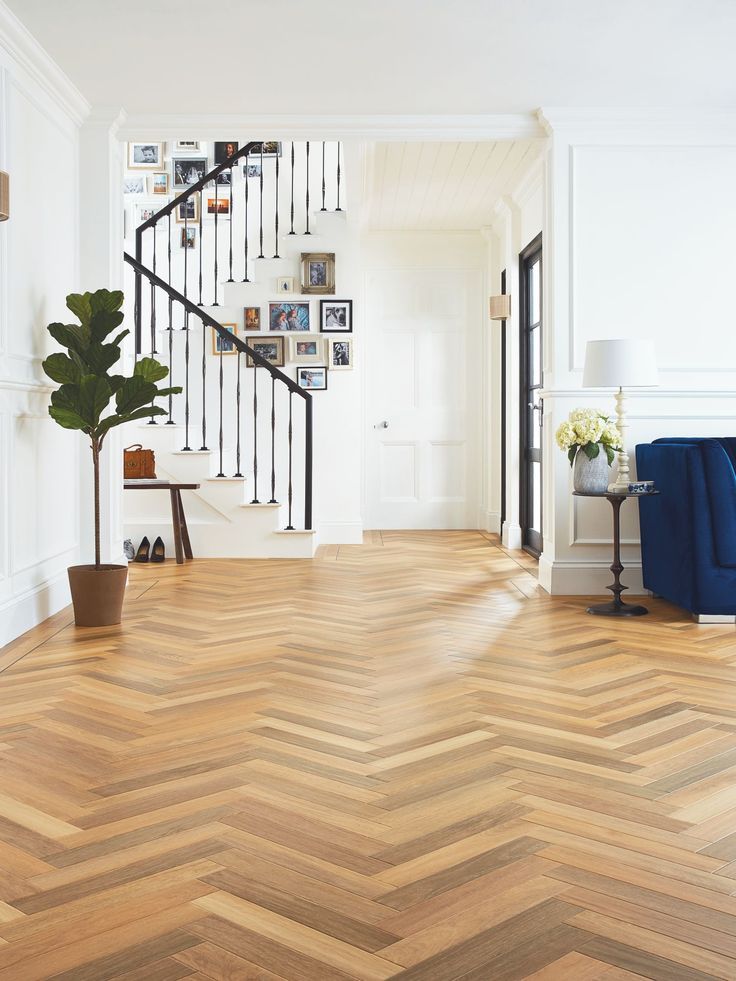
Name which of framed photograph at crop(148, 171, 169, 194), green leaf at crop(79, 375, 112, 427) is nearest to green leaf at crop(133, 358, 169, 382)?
green leaf at crop(79, 375, 112, 427)

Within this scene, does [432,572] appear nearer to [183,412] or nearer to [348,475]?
[348,475]

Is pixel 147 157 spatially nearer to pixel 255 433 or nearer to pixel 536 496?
pixel 255 433

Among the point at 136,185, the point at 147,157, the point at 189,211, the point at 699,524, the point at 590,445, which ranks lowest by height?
the point at 699,524

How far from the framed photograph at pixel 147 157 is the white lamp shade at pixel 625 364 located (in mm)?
5425

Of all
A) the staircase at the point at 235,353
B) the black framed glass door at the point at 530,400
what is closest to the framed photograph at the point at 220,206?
the staircase at the point at 235,353

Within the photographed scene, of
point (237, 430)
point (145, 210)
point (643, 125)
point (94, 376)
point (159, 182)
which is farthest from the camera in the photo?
point (159, 182)

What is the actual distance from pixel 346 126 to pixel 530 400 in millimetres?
2815

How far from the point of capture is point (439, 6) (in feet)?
12.2

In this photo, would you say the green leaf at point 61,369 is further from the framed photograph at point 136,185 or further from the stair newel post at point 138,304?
the framed photograph at point 136,185

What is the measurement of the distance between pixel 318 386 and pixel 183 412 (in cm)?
108

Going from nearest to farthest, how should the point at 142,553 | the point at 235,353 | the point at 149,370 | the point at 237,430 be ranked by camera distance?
the point at 149,370 → the point at 142,553 → the point at 237,430 → the point at 235,353

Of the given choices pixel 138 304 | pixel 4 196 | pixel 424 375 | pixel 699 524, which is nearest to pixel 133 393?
pixel 4 196

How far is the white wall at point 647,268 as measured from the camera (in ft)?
16.4

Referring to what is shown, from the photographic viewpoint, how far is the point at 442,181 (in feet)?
21.8
